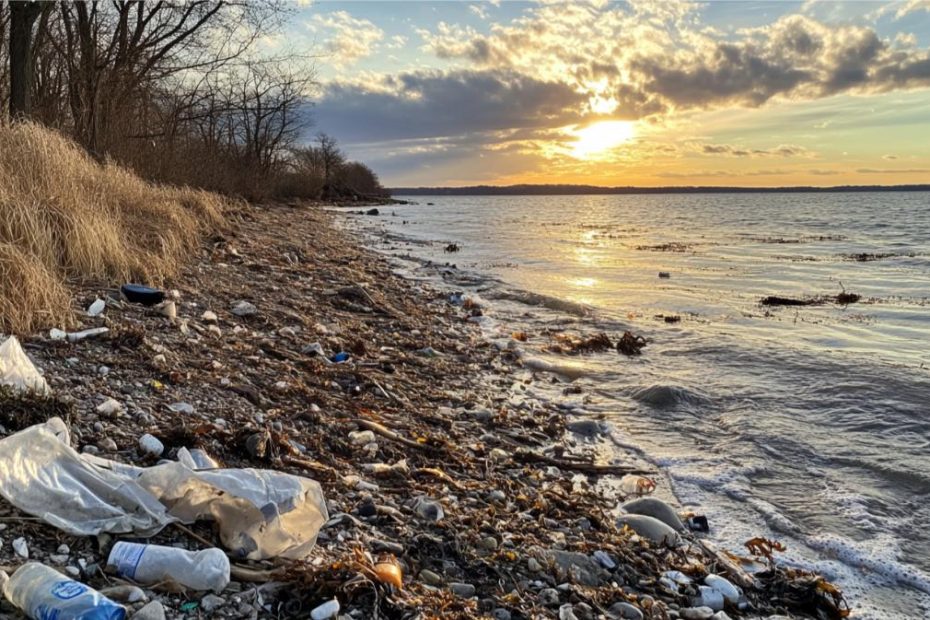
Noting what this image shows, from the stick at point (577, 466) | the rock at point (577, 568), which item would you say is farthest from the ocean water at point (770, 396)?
the rock at point (577, 568)

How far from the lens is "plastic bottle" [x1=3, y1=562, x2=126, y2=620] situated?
1.82 meters

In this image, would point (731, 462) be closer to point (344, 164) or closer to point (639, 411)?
point (639, 411)

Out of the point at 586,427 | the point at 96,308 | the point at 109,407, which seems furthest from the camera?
the point at 586,427

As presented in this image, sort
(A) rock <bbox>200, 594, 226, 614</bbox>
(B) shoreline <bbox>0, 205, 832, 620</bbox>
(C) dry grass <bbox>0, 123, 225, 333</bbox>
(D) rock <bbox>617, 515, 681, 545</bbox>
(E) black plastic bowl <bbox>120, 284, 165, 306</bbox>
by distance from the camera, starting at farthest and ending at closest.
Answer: (E) black plastic bowl <bbox>120, 284, 165, 306</bbox>, (C) dry grass <bbox>0, 123, 225, 333</bbox>, (D) rock <bbox>617, 515, 681, 545</bbox>, (B) shoreline <bbox>0, 205, 832, 620</bbox>, (A) rock <bbox>200, 594, 226, 614</bbox>

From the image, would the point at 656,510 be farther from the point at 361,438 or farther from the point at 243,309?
the point at 243,309

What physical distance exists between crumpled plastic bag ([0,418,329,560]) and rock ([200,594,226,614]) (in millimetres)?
278

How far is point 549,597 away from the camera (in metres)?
2.93

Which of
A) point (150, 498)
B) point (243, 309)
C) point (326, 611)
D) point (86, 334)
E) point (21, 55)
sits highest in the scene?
point (21, 55)

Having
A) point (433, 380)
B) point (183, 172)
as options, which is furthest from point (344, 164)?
point (433, 380)

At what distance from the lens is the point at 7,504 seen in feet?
7.65

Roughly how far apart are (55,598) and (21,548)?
1.41ft

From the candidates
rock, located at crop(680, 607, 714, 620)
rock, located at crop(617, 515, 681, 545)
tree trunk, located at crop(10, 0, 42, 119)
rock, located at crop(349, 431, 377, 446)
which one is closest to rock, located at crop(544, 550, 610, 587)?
rock, located at crop(680, 607, 714, 620)

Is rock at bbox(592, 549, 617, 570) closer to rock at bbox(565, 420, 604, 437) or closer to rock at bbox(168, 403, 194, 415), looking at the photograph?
rock at bbox(565, 420, 604, 437)

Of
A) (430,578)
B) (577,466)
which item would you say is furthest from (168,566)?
(577,466)
